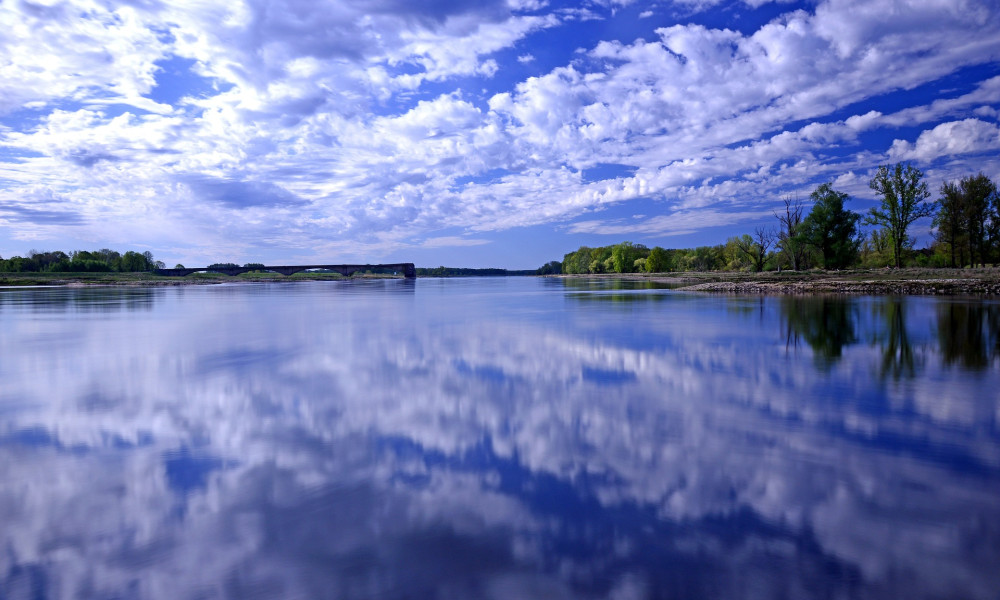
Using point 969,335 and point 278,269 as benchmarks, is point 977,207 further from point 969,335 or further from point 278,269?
point 278,269

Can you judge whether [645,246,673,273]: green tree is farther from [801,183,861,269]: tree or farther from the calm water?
the calm water

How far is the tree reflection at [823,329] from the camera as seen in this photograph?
1209cm

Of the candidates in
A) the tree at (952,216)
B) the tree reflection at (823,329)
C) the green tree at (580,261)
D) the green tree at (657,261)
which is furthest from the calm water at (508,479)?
the green tree at (580,261)

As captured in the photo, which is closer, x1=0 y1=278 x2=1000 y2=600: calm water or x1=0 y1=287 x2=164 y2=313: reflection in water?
x1=0 y1=278 x2=1000 y2=600: calm water

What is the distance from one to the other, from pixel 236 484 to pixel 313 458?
844mm

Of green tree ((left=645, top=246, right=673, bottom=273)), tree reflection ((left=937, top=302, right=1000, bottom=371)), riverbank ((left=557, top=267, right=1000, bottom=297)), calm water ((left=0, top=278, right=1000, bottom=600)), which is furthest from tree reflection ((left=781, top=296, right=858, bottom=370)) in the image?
green tree ((left=645, top=246, right=673, bottom=273))

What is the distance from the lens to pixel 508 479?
5.06 metres

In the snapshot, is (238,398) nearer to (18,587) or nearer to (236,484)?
(236,484)

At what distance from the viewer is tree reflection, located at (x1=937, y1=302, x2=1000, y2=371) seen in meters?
10.9

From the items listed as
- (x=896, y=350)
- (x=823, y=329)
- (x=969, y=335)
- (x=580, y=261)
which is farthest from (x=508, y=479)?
(x=580, y=261)

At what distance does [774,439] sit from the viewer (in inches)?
241

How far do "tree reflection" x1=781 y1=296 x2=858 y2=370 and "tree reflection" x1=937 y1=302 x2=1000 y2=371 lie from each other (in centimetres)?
203

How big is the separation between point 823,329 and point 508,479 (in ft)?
50.4

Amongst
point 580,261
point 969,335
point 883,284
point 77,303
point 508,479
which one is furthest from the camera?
point 580,261
